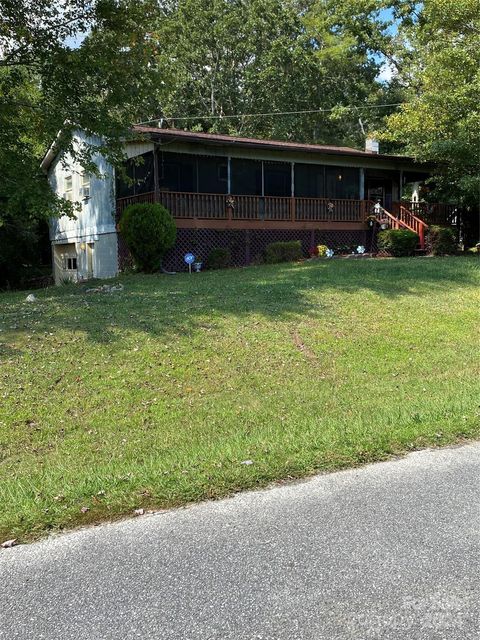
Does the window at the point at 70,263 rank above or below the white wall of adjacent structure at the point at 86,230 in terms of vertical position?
below

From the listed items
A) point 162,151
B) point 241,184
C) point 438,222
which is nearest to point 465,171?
point 438,222

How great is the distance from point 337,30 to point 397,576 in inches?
1505

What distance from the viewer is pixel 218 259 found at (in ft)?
59.1

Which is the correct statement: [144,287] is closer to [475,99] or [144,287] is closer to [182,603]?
[182,603]

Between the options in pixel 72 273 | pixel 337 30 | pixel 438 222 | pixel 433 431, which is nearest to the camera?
pixel 433 431

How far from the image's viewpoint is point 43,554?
3053mm

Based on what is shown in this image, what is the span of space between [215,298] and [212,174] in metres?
10.6

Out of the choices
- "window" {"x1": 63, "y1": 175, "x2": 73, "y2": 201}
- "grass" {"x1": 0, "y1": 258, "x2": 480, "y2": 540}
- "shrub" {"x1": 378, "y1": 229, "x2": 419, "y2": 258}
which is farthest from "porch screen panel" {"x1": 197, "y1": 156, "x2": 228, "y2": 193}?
"grass" {"x1": 0, "y1": 258, "x2": 480, "y2": 540}

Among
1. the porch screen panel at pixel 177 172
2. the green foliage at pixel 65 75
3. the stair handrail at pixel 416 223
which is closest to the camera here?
the green foliage at pixel 65 75

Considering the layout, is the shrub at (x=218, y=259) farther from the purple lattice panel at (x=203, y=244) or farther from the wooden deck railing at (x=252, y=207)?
the wooden deck railing at (x=252, y=207)

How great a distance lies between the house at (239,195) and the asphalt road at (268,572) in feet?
49.7

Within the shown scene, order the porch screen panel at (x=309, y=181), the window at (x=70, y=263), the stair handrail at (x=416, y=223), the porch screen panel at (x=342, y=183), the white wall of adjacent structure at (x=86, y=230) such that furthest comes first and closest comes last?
1. the window at (x=70, y=263)
2. the porch screen panel at (x=342, y=183)
3. the porch screen panel at (x=309, y=181)
4. the white wall of adjacent structure at (x=86, y=230)
5. the stair handrail at (x=416, y=223)

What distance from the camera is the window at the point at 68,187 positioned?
24.0 metres

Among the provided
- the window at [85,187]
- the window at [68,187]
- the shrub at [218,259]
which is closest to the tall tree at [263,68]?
the window at [68,187]
